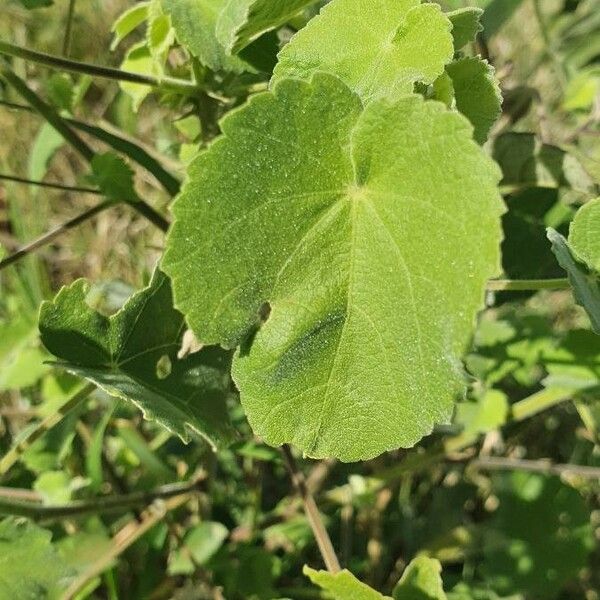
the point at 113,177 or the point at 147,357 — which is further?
the point at 113,177

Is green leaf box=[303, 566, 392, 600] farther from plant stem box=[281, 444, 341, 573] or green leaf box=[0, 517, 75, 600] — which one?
green leaf box=[0, 517, 75, 600]

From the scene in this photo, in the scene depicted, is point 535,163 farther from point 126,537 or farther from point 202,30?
point 126,537

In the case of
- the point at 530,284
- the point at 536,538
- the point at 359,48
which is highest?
the point at 359,48

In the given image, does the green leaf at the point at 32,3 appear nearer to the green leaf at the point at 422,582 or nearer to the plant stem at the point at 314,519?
the plant stem at the point at 314,519

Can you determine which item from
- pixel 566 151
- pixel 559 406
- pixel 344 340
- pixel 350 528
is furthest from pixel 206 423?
pixel 559 406

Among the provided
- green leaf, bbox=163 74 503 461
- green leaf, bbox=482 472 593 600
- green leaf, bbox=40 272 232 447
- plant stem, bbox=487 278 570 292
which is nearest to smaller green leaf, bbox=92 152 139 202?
green leaf, bbox=40 272 232 447

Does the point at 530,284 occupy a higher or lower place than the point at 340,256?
lower

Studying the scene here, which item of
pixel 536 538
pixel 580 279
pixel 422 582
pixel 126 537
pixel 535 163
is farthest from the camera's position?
pixel 536 538

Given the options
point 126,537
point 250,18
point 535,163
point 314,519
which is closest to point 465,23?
point 250,18
